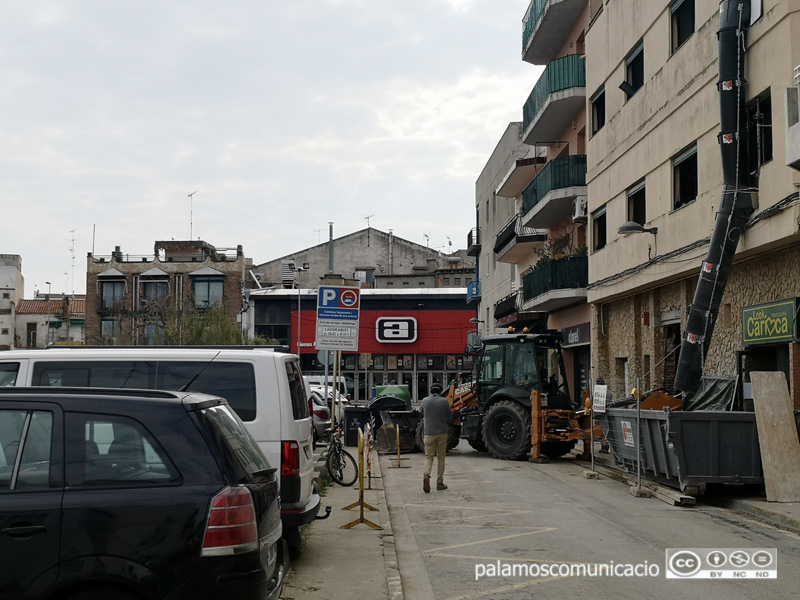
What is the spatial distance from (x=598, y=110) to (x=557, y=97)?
2138 millimetres

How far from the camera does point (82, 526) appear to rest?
4672mm

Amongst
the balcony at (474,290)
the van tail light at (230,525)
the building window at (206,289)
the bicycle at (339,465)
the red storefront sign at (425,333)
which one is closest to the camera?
the van tail light at (230,525)

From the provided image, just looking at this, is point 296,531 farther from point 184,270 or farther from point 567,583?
point 184,270

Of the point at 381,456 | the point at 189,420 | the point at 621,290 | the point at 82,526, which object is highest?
the point at 621,290

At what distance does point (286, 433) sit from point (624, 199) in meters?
16.9

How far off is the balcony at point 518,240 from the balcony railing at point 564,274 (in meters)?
4.06

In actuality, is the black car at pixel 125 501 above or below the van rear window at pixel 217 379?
below

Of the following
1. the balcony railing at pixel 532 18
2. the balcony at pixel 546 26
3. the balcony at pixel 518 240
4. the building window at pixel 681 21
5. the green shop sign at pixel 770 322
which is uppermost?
the balcony railing at pixel 532 18

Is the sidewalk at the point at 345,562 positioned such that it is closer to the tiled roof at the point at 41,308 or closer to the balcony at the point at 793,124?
the balcony at the point at 793,124

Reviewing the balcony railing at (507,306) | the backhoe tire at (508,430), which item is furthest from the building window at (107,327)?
the backhoe tire at (508,430)

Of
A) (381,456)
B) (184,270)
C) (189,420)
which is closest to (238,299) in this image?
(184,270)

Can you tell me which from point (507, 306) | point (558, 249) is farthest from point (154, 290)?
point (558, 249)

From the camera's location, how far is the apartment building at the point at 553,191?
28.2 m

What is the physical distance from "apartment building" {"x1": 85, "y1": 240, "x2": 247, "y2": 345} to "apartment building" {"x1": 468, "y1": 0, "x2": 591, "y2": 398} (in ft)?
109
